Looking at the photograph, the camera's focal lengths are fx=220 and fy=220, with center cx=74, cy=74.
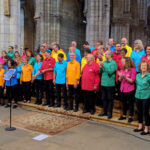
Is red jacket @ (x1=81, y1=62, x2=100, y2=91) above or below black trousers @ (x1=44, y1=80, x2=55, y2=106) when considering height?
above

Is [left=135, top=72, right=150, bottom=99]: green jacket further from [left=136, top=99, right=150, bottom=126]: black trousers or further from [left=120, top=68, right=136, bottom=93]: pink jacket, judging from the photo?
[left=120, top=68, right=136, bottom=93]: pink jacket

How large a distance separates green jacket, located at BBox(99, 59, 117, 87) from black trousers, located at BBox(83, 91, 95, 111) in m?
0.49

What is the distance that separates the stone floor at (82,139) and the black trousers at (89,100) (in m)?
0.68

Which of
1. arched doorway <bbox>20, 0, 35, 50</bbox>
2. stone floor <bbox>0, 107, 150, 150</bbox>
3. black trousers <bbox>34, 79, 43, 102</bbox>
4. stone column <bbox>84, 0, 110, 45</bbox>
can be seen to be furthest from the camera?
arched doorway <bbox>20, 0, 35, 50</bbox>

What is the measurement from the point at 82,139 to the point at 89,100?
162 centimetres

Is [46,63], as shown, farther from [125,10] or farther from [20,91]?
[125,10]

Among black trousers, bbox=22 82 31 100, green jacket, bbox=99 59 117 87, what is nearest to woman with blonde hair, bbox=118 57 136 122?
green jacket, bbox=99 59 117 87

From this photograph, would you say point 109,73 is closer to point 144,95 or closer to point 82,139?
point 144,95

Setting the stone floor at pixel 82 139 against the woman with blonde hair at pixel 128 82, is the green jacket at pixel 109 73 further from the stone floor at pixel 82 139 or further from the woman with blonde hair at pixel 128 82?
the stone floor at pixel 82 139

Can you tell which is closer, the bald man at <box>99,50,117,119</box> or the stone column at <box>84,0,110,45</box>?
the bald man at <box>99,50,117,119</box>

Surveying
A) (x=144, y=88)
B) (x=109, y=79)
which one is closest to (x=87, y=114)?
(x=109, y=79)

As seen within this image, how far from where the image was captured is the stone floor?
414 cm

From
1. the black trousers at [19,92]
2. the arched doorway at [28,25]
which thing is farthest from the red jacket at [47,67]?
the arched doorway at [28,25]

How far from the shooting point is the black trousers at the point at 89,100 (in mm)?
5977
